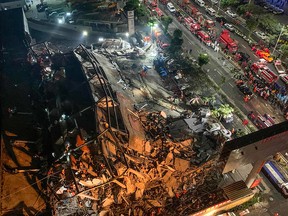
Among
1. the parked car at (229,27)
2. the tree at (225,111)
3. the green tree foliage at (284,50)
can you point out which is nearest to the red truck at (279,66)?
the green tree foliage at (284,50)

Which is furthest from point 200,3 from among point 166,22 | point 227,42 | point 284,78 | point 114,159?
point 114,159

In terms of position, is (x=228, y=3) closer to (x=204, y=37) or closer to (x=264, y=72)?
(x=204, y=37)

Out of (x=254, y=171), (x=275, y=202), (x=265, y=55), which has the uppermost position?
(x=254, y=171)

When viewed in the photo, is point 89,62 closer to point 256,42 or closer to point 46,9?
point 46,9

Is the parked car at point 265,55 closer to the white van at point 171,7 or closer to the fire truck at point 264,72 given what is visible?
the fire truck at point 264,72

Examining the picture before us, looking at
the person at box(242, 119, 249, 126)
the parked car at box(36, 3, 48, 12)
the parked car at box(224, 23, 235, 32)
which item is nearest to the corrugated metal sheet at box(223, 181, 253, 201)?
the person at box(242, 119, 249, 126)

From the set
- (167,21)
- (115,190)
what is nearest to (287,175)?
(115,190)
